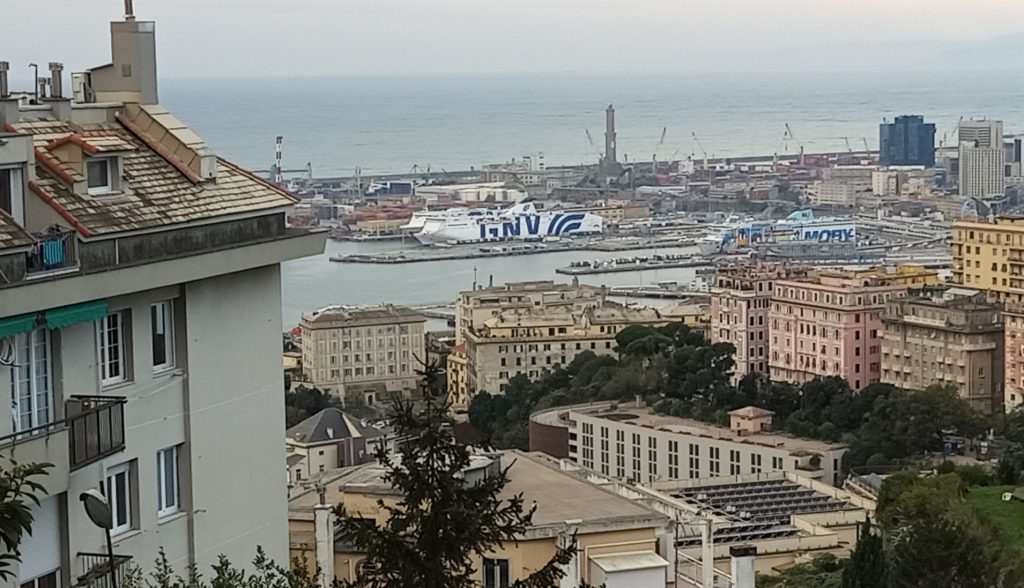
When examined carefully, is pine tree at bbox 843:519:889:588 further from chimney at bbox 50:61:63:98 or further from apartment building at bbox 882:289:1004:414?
apartment building at bbox 882:289:1004:414

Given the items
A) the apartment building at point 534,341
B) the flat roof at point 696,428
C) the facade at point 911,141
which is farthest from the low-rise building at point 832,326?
the facade at point 911,141

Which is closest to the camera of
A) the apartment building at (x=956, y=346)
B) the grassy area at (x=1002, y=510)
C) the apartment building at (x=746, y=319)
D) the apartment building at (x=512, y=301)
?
the grassy area at (x=1002, y=510)

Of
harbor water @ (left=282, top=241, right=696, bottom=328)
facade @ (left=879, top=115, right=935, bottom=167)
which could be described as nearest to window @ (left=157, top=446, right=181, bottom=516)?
harbor water @ (left=282, top=241, right=696, bottom=328)

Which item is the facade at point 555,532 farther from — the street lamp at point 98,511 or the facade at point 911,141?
the facade at point 911,141

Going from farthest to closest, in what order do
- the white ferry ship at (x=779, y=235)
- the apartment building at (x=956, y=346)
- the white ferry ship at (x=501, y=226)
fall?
the white ferry ship at (x=501, y=226) < the white ferry ship at (x=779, y=235) < the apartment building at (x=956, y=346)

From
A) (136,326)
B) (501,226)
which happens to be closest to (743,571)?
(136,326)

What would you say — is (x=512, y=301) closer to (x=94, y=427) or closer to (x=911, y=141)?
(x=94, y=427)

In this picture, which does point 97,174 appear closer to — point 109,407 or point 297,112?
point 109,407
